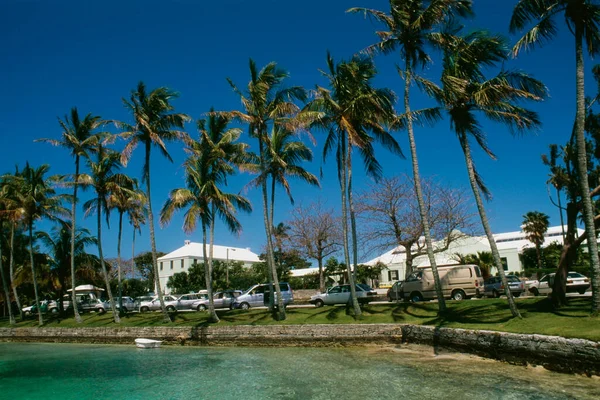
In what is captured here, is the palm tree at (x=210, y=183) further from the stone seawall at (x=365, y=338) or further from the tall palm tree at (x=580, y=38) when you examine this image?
the tall palm tree at (x=580, y=38)

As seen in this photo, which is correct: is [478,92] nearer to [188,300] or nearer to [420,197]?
[420,197]

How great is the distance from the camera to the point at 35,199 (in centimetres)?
3353

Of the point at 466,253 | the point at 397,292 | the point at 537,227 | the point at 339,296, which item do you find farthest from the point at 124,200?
the point at 537,227

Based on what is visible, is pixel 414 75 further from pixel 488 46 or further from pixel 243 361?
pixel 243 361

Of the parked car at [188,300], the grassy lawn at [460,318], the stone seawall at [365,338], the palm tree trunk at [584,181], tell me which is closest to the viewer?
the stone seawall at [365,338]

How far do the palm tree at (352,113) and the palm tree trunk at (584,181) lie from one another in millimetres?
8600

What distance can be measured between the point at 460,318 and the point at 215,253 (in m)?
53.9

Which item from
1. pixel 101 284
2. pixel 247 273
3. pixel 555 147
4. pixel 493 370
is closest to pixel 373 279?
pixel 247 273

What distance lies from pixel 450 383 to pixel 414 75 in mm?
12474

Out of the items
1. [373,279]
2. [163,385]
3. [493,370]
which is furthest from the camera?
[373,279]

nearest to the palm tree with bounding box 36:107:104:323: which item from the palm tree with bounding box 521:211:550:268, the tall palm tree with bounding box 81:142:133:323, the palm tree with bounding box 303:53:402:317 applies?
the tall palm tree with bounding box 81:142:133:323

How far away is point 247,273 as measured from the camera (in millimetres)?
57750

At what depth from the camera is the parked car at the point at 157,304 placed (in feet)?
120

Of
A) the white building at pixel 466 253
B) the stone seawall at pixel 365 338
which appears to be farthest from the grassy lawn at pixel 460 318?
the white building at pixel 466 253
